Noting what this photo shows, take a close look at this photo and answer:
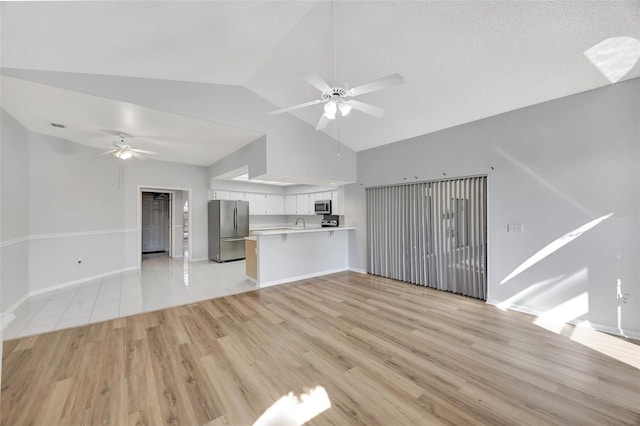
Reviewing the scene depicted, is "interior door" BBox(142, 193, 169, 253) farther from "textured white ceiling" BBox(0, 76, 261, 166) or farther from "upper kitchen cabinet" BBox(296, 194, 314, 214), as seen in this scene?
"upper kitchen cabinet" BBox(296, 194, 314, 214)

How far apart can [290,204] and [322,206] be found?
185 centimetres

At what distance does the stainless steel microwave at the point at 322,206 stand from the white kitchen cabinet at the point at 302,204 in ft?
1.97

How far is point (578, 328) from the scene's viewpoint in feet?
9.55

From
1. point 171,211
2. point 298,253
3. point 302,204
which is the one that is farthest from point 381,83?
point 171,211

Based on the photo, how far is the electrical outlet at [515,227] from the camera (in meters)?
3.42

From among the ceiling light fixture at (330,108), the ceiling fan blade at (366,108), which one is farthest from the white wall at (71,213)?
the ceiling fan blade at (366,108)

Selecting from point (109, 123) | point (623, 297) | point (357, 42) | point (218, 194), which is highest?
point (357, 42)

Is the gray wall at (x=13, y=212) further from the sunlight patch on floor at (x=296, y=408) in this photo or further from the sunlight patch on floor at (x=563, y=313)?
the sunlight patch on floor at (x=563, y=313)

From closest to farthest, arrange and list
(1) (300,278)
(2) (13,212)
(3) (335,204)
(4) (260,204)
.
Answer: (2) (13,212) → (1) (300,278) → (3) (335,204) → (4) (260,204)

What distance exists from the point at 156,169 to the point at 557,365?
791 cm

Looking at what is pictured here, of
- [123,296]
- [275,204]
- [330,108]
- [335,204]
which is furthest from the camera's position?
[275,204]

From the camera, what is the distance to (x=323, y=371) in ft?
7.14

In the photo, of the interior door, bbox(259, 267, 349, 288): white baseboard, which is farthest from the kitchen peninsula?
the interior door

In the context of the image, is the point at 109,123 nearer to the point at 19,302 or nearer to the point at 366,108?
the point at 19,302
